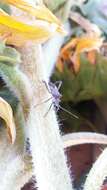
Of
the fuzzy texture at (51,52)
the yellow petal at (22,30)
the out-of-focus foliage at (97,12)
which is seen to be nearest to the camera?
the yellow petal at (22,30)

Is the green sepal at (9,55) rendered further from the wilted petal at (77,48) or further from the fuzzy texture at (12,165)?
the wilted petal at (77,48)

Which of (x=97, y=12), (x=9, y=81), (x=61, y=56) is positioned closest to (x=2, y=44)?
(x=9, y=81)

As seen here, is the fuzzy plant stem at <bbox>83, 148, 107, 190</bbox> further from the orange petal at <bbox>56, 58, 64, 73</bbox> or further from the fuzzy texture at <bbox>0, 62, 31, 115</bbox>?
the orange petal at <bbox>56, 58, 64, 73</bbox>

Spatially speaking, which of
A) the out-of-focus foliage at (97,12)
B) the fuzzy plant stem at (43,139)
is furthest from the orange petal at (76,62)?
the fuzzy plant stem at (43,139)

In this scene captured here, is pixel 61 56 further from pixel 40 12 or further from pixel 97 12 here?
pixel 40 12

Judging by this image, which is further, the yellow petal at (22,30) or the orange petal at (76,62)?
the orange petal at (76,62)
